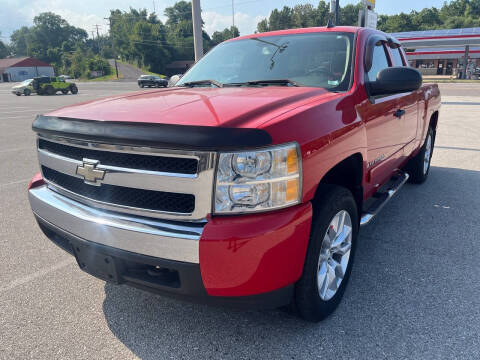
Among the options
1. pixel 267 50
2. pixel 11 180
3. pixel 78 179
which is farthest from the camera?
pixel 11 180

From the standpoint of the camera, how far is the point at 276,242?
1.82 m

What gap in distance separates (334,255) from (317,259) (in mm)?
441

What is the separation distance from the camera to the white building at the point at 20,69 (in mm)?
84312

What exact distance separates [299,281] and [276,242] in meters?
0.41

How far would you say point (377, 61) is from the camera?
343 centimetres

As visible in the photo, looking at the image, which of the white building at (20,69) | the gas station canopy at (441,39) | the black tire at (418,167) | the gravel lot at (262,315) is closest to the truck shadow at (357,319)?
the gravel lot at (262,315)

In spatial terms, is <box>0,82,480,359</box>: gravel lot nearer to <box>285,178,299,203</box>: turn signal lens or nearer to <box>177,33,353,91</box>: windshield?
<box>285,178,299,203</box>: turn signal lens

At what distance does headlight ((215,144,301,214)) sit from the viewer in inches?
70.9

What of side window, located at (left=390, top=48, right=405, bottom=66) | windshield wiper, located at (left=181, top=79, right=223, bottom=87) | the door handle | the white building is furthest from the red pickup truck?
the white building

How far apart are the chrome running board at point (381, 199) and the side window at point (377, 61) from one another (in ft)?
3.36

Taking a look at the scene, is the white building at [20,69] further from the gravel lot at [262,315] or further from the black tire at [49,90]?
the gravel lot at [262,315]

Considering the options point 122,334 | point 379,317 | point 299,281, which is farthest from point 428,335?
point 122,334

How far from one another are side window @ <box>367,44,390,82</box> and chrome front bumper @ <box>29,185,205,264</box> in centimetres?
208

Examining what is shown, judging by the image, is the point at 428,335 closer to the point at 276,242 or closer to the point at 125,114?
the point at 276,242
